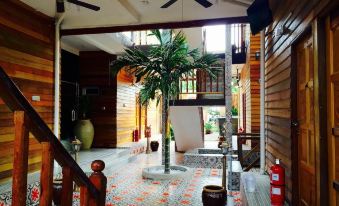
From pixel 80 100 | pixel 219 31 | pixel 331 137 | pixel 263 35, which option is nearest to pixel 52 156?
pixel 331 137

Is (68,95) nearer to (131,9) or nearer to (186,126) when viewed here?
(186,126)

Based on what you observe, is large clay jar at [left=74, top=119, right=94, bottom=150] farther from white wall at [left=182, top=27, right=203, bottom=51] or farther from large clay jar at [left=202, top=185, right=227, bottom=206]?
large clay jar at [left=202, top=185, right=227, bottom=206]

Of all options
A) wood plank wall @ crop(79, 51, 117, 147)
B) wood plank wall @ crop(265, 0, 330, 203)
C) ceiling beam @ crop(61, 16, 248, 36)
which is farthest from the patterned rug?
ceiling beam @ crop(61, 16, 248, 36)

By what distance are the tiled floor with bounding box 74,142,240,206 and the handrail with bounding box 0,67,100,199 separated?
3189mm

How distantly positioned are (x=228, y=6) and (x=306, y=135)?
2803mm

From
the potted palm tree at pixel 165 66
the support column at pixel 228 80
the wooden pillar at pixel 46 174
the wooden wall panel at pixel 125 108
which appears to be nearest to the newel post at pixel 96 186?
the wooden pillar at pixel 46 174

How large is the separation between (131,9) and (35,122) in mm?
4269

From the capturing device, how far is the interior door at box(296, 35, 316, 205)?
8.06 ft

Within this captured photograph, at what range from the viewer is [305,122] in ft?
8.78

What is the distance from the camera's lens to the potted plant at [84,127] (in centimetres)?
763

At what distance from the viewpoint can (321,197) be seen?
2.09 metres

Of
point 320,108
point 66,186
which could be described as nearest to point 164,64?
point 320,108

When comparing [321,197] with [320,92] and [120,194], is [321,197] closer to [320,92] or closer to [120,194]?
[320,92]

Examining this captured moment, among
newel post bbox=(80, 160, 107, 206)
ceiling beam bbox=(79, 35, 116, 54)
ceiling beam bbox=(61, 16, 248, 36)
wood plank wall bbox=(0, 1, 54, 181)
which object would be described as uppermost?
ceiling beam bbox=(79, 35, 116, 54)
